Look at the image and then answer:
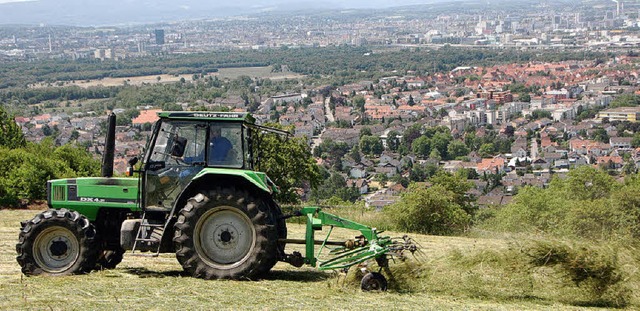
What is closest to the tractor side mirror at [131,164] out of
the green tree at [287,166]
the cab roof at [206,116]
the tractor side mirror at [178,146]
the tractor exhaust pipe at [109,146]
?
the tractor exhaust pipe at [109,146]

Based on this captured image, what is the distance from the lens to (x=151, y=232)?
10.1 m

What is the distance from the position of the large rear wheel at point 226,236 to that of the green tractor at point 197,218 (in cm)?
1

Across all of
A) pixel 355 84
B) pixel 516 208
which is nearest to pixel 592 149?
pixel 516 208

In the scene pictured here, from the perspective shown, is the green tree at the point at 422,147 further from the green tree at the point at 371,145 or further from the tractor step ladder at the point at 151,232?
the tractor step ladder at the point at 151,232

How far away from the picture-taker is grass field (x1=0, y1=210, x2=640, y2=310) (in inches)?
343

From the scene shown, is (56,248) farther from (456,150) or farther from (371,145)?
(371,145)

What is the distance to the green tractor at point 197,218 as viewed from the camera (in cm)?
978

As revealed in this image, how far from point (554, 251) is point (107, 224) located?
16.1 ft

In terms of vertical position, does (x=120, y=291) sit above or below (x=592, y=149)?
above

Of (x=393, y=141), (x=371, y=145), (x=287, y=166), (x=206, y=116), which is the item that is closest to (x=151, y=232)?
(x=206, y=116)

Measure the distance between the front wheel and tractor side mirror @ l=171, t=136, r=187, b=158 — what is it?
1243mm

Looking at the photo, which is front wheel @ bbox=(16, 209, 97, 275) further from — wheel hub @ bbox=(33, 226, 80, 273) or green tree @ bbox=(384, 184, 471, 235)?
green tree @ bbox=(384, 184, 471, 235)

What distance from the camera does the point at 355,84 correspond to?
Answer: 408 feet

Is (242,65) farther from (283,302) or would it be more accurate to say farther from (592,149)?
(283,302)
